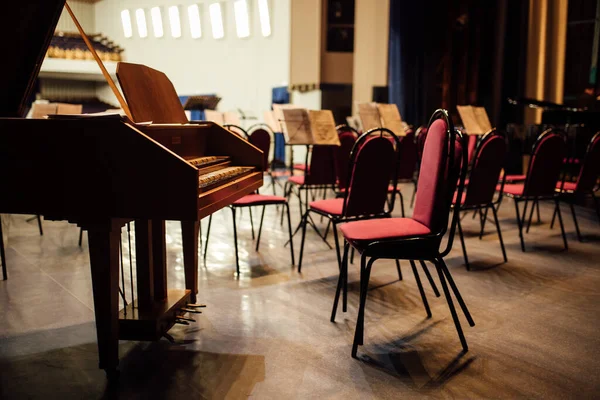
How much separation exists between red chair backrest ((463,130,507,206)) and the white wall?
869 cm

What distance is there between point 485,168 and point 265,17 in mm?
9911

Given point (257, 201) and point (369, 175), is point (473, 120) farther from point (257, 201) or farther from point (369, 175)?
point (369, 175)

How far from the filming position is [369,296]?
306cm

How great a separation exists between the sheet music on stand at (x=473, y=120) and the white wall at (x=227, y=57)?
6.24 meters

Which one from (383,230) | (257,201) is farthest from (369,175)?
(257,201)

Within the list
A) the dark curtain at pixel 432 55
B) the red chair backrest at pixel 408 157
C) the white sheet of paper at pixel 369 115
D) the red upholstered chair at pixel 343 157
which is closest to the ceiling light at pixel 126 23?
the dark curtain at pixel 432 55

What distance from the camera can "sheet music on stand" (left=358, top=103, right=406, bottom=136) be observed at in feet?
18.6

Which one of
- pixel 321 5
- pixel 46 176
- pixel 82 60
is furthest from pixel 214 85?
pixel 46 176

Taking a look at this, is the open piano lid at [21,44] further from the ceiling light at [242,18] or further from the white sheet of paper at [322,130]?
the ceiling light at [242,18]

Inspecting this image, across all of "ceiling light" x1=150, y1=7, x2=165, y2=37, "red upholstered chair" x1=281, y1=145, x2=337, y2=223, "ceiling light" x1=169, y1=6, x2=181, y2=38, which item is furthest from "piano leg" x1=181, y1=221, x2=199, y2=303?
"ceiling light" x1=150, y1=7, x2=165, y2=37

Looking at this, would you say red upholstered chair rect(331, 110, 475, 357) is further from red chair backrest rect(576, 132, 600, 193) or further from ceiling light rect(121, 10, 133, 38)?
ceiling light rect(121, 10, 133, 38)

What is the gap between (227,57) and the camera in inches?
535

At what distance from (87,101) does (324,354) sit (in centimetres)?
1785

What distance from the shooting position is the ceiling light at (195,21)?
14.1m
